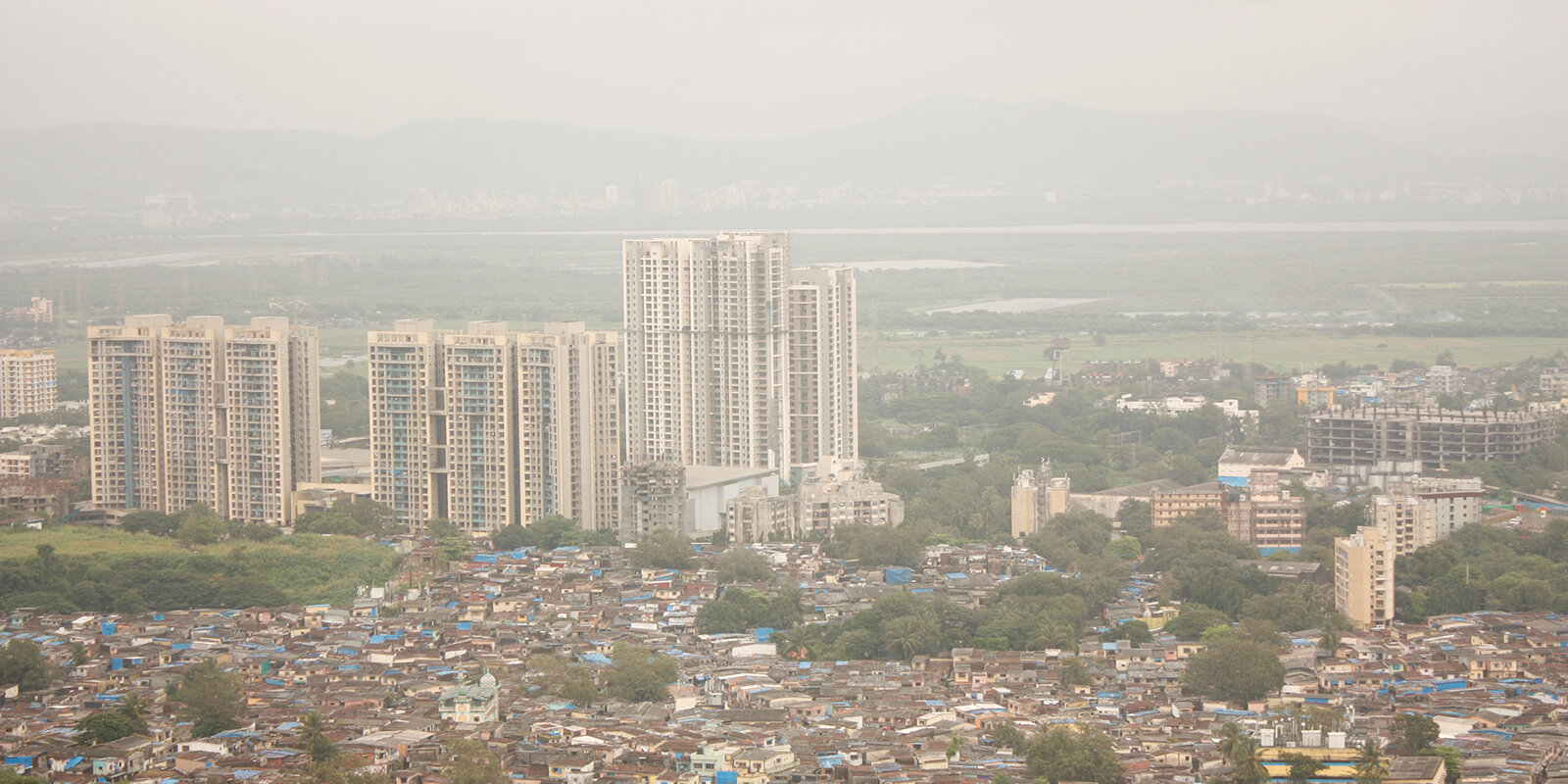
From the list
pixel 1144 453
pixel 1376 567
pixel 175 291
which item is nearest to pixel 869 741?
pixel 1376 567

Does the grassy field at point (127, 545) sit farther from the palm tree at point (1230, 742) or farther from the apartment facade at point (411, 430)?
the palm tree at point (1230, 742)

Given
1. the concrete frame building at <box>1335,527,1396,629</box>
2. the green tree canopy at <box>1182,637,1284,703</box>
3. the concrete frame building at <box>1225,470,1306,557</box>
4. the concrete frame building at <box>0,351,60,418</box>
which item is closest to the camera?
the green tree canopy at <box>1182,637,1284,703</box>

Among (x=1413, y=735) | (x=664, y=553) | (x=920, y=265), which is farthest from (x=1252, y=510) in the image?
(x=920, y=265)

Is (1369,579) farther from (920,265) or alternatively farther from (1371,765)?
(920,265)

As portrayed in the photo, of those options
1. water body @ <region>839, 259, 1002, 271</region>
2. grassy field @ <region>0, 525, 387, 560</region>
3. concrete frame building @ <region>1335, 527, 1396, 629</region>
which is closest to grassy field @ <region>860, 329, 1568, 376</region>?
water body @ <region>839, 259, 1002, 271</region>

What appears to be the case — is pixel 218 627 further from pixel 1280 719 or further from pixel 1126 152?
pixel 1126 152

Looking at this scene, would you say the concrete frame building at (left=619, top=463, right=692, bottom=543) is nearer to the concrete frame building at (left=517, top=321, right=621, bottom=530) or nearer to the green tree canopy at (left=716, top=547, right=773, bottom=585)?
the concrete frame building at (left=517, top=321, right=621, bottom=530)
